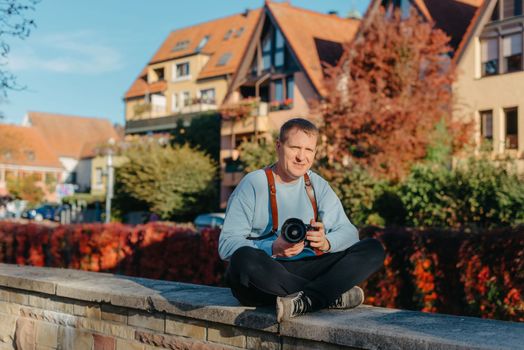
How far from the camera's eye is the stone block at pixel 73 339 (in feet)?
19.5

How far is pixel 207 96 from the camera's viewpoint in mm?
52750

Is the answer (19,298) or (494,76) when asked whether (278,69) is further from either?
(19,298)

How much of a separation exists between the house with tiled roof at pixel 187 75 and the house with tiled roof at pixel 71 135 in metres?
21.2

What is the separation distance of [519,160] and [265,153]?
11.9 meters

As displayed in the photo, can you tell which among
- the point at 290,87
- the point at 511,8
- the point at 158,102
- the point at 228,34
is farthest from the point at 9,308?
the point at 158,102

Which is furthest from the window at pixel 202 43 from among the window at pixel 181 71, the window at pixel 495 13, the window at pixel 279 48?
the window at pixel 495 13

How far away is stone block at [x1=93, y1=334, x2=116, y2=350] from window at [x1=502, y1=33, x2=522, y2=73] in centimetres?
2626

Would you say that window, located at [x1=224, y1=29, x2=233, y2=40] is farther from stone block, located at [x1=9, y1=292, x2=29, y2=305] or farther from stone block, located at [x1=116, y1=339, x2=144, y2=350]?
stone block, located at [x1=116, y1=339, x2=144, y2=350]

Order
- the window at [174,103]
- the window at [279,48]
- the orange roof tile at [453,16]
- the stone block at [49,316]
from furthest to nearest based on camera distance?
the window at [174,103], the window at [279,48], the orange roof tile at [453,16], the stone block at [49,316]

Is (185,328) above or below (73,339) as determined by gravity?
above

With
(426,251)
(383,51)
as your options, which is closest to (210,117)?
(383,51)

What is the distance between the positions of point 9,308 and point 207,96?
152 ft

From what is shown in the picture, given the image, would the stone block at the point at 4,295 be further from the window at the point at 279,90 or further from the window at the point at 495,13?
the window at the point at 279,90

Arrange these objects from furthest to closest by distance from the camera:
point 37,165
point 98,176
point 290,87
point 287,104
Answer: point 37,165
point 98,176
point 290,87
point 287,104
